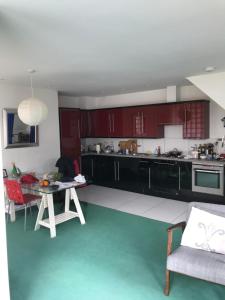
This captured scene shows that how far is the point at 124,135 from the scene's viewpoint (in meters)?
6.83

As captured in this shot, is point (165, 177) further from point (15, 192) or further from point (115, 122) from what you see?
point (15, 192)

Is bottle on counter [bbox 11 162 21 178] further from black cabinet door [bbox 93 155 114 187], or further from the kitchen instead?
black cabinet door [bbox 93 155 114 187]

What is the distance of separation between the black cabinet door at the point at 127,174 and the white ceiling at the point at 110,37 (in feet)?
8.57

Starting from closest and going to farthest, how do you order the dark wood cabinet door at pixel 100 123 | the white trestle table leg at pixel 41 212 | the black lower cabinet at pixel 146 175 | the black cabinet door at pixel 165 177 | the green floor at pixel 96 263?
the green floor at pixel 96 263 → the white trestle table leg at pixel 41 212 → the black lower cabinet at pixel 146 175 → the black cabinet door at pixel 165 177 → the dark wood cabinet door at pixel 100 123

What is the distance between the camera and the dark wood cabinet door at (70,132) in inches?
255

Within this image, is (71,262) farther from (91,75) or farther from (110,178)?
(110,178)

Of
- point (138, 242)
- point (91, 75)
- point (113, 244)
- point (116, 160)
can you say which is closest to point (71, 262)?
point (113, 244)

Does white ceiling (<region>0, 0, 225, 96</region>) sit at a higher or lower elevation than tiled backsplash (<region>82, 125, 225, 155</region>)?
higher

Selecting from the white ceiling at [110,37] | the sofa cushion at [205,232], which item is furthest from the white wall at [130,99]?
the sofa cushion at [205,232]

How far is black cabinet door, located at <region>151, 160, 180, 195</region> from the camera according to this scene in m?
5.70

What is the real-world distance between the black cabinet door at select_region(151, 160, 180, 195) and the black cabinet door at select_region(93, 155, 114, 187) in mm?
1315

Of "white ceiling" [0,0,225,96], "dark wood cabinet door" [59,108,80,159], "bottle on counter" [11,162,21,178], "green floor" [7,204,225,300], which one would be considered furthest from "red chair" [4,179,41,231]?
"dark wood cabinet door" [59,108,80,159]

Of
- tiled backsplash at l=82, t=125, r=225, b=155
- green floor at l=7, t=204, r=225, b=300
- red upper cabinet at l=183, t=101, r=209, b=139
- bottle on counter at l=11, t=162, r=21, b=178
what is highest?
red upper cabinet at l=183, t=101, r=209, b=139

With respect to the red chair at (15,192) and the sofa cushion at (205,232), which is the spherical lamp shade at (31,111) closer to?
the red chair at (15,192)
